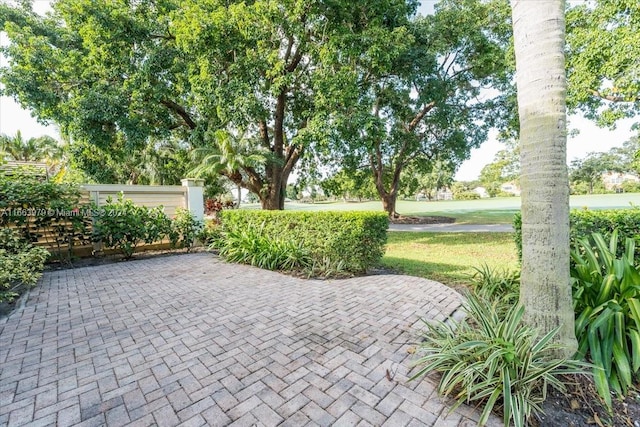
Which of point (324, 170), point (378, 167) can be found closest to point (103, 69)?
point (324, 170)

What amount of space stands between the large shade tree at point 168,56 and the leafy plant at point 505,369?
6635 millimetres

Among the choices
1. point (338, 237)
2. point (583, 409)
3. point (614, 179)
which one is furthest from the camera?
point (614, 179)

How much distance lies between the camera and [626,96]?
7.71 metres

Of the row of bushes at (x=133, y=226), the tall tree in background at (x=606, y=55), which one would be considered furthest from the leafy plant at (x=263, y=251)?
the tall tree in background at (x=606, y=55)

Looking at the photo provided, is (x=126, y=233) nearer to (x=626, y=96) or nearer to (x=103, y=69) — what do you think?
(x=103, y=69)

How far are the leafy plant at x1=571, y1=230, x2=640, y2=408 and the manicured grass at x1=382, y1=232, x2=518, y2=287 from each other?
232cm

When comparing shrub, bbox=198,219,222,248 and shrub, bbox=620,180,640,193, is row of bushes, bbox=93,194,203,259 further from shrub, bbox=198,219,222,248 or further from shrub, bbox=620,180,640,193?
shrub, bbox=620,180,640,193

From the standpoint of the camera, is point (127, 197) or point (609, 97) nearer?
point (127, 197)

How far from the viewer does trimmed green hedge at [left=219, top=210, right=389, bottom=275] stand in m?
5.50

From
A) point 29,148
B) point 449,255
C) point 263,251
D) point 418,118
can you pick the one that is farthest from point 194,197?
point 29,148

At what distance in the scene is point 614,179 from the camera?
49.4 m

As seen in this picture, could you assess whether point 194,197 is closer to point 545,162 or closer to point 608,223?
point 545,162

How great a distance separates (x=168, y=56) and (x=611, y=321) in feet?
37.3

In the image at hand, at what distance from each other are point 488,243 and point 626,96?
5.46 meters
